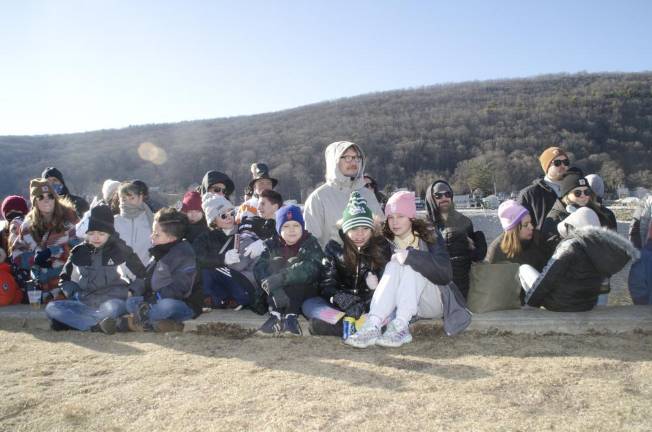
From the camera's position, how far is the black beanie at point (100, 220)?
186 inches

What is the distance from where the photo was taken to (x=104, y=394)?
2986 mm

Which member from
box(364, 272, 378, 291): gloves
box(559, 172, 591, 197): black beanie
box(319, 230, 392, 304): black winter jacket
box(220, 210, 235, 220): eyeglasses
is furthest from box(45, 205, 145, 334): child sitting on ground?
box(559, 172, 591, 197): black beanie

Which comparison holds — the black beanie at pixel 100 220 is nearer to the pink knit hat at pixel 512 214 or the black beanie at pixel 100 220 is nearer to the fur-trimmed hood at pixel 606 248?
the pink knit hat at pixel 512 214

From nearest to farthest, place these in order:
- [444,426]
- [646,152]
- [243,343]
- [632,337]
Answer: [444,426], [632,337], [243,343], [646,152]

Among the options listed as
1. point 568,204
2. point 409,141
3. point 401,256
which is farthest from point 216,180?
point 409,141

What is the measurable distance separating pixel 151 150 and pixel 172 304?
105723 mm

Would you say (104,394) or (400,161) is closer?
(104,394)

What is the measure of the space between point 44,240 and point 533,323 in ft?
17.8

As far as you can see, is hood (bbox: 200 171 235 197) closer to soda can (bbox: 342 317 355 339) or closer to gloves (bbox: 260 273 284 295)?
gloves (bbox: 260 273 284 295)

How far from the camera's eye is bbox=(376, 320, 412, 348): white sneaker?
3672 mm

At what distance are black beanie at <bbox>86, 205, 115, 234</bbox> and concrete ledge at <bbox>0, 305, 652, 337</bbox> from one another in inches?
52.4

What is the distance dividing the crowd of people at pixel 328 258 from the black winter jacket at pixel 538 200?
0.01 meters

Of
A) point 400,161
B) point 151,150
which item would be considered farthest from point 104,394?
point 151,150

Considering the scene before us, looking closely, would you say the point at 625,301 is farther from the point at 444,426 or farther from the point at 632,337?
the point at 444,426
